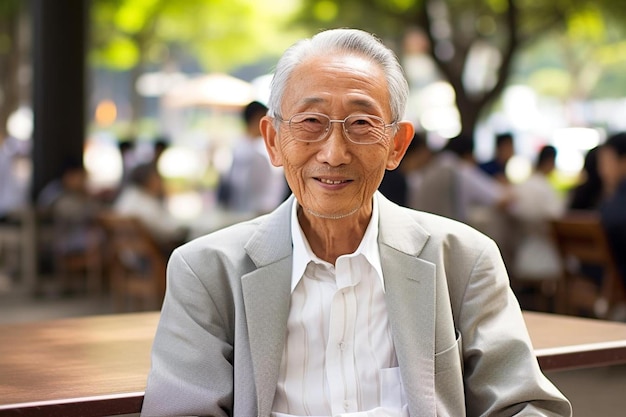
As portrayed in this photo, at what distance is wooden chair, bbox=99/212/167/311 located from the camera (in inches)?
316

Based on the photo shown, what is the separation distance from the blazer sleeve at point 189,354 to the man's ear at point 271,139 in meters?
0.31

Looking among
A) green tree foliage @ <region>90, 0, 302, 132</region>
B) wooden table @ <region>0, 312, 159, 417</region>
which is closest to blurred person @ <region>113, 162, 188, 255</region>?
wooden table @ <region>0, 312, 159, 417</region>

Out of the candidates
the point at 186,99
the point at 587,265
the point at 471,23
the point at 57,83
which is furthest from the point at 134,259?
the point at 186,99

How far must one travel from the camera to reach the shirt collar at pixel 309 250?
7.80 feet

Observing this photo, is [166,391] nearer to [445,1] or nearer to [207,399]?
[207,399]

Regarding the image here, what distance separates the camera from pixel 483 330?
2.34 meters

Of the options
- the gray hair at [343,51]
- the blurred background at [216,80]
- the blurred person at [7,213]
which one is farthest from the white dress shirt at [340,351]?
the blurred person at [7,213]

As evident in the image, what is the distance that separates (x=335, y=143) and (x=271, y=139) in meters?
0.24

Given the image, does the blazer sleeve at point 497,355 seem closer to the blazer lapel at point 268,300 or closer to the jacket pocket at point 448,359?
the jacket pocket at point 448,359

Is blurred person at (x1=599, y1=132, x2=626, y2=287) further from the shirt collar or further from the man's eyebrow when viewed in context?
the man's eyebrow

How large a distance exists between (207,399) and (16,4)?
1889cm

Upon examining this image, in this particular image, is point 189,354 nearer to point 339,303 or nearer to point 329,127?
point 339,303

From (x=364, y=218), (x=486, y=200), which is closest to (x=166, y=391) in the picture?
(x=364, y=218)

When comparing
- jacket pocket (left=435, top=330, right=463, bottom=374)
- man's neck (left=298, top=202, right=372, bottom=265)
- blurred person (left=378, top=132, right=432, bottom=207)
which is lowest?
blurred person (left=378, top=132, right=432, bottom=207)
